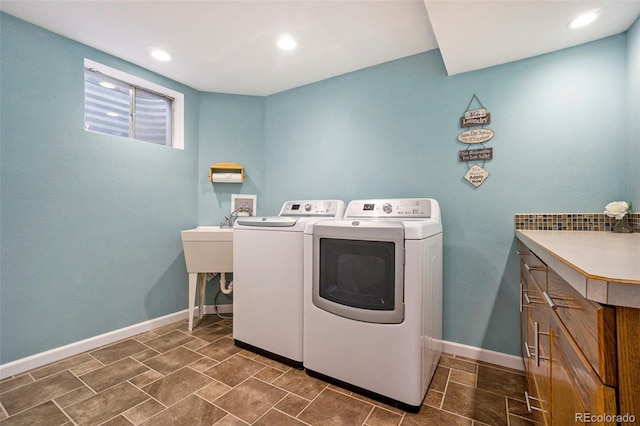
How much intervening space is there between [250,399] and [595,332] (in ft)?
5.40

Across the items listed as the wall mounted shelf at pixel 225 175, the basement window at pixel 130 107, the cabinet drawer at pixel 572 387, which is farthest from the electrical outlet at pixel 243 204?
the cabinet drawer at pixel 572 387

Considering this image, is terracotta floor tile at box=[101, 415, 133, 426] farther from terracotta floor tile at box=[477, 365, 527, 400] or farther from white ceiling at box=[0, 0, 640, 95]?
white ceiling at box=[0, 0, 640, 95]

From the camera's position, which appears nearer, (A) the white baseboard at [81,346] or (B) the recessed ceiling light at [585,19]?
(B) the recessed ceiling light at [585,19]

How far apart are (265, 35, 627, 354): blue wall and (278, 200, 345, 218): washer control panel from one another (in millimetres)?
218

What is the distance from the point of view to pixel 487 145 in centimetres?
201

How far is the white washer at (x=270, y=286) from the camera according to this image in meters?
1.87

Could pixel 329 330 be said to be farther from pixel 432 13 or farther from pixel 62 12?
pixel 62 12

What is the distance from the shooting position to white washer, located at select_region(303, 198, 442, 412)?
1440 millimetres

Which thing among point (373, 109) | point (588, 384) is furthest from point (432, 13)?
point (588, 384)

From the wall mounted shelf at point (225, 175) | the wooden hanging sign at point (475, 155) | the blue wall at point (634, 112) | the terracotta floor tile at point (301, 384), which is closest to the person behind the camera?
the blue wall at point (634, 112)

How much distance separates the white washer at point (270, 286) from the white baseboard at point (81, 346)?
3.13 feet

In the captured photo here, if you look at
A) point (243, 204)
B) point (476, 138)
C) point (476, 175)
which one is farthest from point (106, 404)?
point (476, 138)

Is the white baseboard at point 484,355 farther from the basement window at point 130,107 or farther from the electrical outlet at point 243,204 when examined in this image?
the basement window at point 130,107

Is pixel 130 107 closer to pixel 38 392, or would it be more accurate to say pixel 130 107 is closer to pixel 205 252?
pixel 205 252
